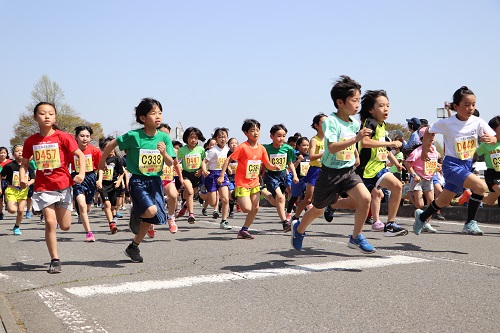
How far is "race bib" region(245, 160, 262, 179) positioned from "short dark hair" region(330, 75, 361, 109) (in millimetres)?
3295

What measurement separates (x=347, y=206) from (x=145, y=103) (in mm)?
3557

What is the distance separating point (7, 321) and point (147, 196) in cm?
283

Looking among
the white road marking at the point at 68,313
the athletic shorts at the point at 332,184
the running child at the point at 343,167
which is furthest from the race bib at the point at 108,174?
the white road marking at the point at 68,313

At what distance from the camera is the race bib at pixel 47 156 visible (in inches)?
251

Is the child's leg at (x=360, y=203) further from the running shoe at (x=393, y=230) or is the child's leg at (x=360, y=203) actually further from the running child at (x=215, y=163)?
the running child at (x=215, y=163)

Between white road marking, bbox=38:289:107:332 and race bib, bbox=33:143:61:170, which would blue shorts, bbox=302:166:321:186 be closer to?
race bib, bbox=33:143:61:170

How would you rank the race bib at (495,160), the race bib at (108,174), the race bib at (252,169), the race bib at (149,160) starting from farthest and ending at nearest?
the race bib at (108,174)
the race bib at (252,169)
the race bib at (495,160)
the race bib at (149,160)

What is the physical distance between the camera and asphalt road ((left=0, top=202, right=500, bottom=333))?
3955 millimetres

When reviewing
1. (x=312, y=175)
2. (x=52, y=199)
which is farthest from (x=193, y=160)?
(x=52, y=199)

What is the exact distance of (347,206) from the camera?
8.89 meters

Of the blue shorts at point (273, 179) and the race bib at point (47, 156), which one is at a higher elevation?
the race bib at point (47, 156)

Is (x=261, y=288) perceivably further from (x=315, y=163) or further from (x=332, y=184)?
(x=315, y=163)

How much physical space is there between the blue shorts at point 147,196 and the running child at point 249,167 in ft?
8.02

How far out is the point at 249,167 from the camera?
948cm
